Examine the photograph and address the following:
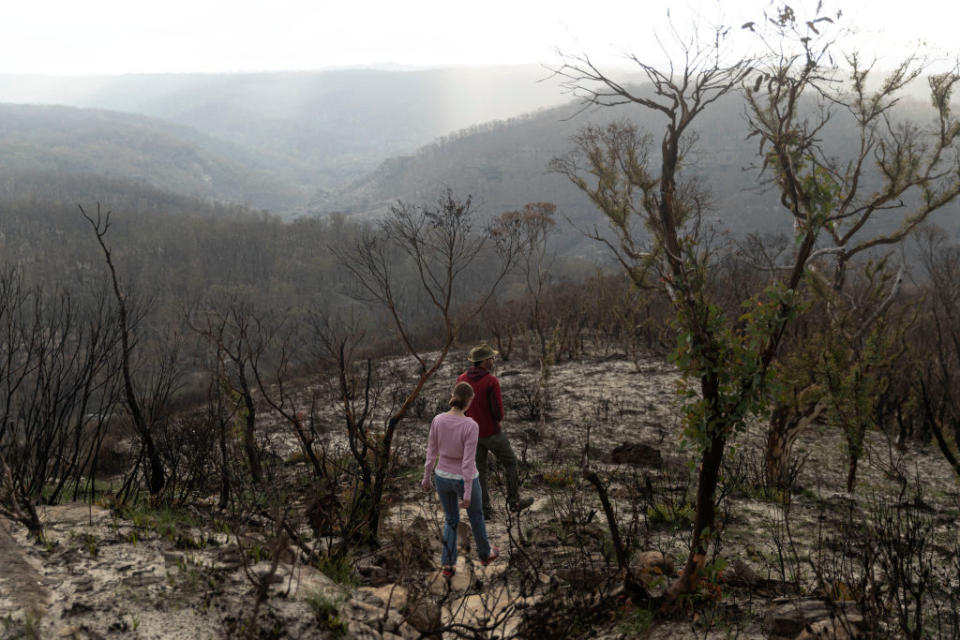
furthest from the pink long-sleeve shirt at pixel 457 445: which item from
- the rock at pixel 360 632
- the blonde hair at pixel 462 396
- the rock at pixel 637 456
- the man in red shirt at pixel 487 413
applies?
the rock at pixel 637 456

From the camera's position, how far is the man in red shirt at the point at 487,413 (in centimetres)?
554

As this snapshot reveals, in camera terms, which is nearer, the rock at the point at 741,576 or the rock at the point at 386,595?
the rock at the point at 386,595

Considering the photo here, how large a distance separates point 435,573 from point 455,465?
2.92ft

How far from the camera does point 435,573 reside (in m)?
4.51

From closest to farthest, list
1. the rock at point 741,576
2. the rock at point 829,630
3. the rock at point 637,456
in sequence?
the rock at point 829,630 < the rock at point 741,576 < the rock at point 637,456

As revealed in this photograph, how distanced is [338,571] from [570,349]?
48.9 feet

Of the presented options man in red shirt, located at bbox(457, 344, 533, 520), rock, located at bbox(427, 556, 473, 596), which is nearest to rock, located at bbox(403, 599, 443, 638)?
rock, located at bbox(427, 556, 473, 596)

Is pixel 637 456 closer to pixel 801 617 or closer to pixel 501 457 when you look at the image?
pixel 501 457

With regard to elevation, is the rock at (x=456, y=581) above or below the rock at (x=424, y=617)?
below

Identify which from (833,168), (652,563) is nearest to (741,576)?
(652,563)

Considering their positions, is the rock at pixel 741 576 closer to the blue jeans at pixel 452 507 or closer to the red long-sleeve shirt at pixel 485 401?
the blue jeans at pixel 452 507

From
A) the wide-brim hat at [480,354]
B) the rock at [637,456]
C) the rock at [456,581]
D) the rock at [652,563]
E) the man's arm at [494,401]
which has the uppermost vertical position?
the wide-brim hat at [480,354]

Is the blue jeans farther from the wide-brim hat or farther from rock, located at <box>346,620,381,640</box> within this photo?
the wide-brim hat

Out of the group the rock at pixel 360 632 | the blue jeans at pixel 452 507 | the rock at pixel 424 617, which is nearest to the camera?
the rock at pixel 360 632
